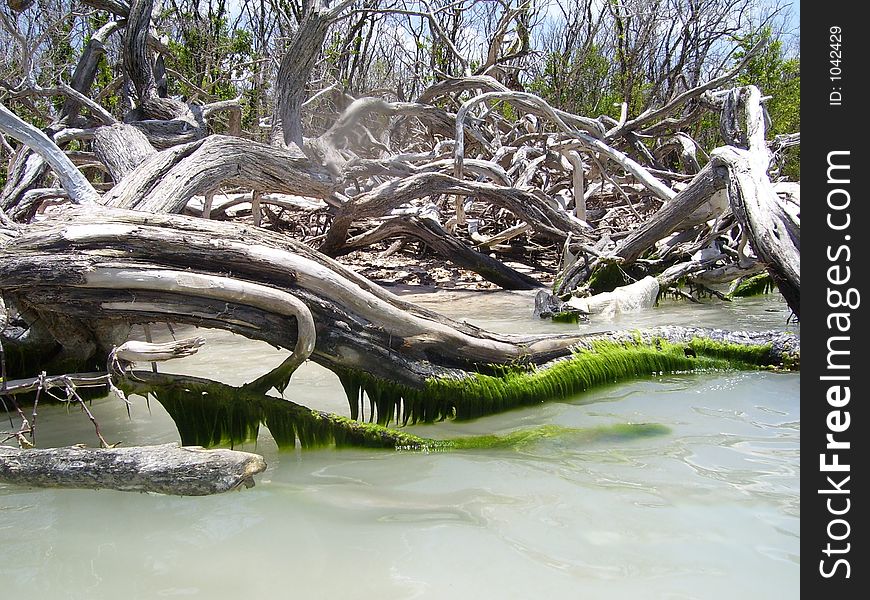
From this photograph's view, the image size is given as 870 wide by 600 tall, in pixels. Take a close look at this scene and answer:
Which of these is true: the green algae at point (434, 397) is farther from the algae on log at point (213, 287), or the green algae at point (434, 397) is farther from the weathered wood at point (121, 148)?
the weathered wood at point (121, 148)

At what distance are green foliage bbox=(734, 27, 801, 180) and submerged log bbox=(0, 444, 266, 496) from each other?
1350cm

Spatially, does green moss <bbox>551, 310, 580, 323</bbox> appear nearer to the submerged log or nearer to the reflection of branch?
the reflection of branch

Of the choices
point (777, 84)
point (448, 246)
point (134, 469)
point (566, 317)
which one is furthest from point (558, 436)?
point (777, 84)

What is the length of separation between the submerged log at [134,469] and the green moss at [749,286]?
24.0 feet

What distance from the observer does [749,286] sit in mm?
8641

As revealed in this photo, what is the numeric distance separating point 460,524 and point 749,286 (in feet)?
23.5

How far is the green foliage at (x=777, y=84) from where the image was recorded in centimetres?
1439

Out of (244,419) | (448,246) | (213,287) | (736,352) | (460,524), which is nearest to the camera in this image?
(460,524)

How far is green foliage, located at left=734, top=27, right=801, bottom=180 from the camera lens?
14.4m

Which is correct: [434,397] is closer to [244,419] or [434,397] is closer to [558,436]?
[558,436]

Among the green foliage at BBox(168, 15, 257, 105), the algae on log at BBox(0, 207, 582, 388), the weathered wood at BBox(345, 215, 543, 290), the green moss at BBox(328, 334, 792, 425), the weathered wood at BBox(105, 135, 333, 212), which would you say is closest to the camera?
the algae on log at BBox(0, 207, 582, 388)

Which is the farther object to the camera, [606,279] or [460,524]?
[606,279]

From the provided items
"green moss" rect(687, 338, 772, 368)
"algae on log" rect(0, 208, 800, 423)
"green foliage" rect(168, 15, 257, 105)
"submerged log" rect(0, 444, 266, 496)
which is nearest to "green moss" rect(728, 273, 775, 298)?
"green moss" rect(687, 338, 772, 368)
